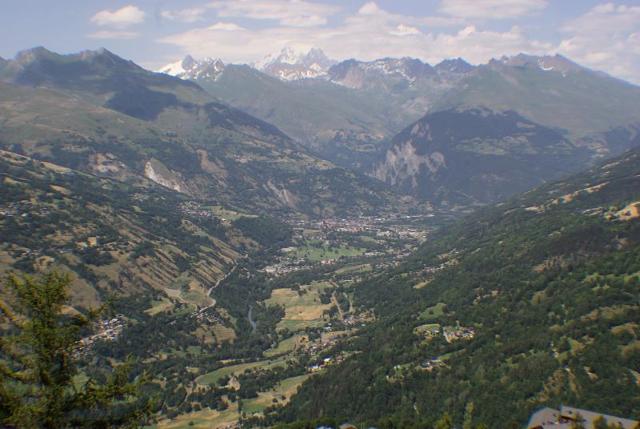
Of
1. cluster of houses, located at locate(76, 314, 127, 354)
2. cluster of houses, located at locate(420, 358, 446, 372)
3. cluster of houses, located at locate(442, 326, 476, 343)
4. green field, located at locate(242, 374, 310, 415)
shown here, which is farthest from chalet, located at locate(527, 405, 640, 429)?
cluster of houses, located at locate(76, 314, 127, 354)

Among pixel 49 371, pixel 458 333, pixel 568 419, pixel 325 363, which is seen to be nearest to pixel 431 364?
pixel 458 333

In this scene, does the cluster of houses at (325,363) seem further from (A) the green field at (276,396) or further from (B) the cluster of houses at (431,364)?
(B) the cluster of houses at (431,364)

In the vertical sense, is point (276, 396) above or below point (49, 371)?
below

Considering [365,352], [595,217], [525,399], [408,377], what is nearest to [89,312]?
[525,399]

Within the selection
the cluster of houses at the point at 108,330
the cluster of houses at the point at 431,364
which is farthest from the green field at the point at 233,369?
the cluster of houses at the point at 431,364

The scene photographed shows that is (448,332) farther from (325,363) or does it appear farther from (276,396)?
(276,396)

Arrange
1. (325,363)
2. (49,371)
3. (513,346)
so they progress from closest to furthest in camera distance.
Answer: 1. (49,371)
2. (513,346)
3. (325,363)
